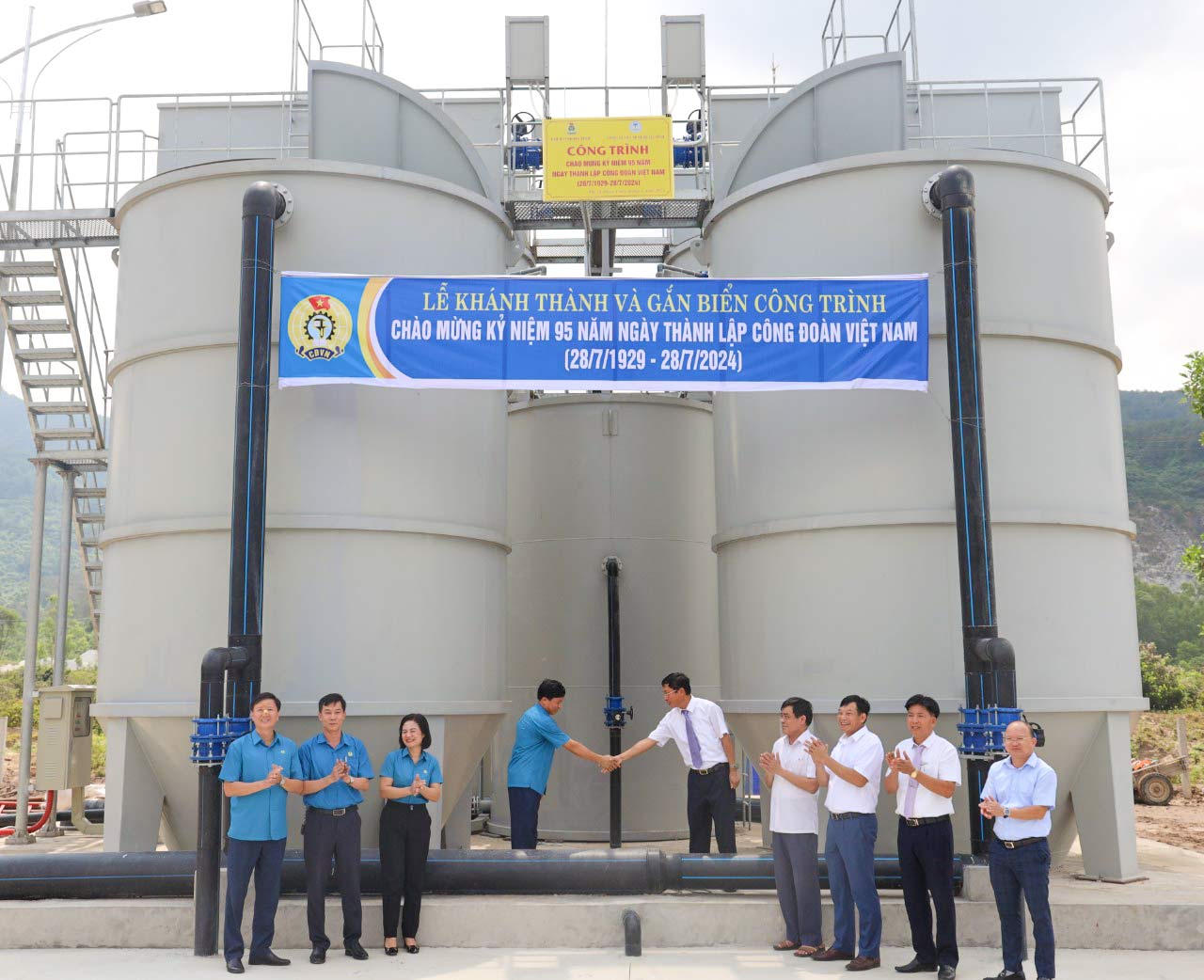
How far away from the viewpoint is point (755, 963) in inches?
321

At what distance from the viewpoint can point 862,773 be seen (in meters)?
8.00

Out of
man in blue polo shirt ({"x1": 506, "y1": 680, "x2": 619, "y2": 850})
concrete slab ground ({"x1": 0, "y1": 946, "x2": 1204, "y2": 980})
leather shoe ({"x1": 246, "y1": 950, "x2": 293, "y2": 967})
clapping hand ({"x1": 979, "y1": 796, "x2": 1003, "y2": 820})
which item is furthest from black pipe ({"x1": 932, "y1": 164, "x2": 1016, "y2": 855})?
leather shoe ({"x1": 246, "y1": 950, "x2": 293, "y2": 967})

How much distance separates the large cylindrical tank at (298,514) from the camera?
10.1m

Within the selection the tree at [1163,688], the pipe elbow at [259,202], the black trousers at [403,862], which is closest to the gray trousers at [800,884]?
the black trousers at [403,862]

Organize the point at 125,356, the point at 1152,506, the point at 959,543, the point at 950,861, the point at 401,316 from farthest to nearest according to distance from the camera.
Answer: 1. the point at 1152,506
2. the point at 125,356
3. the point at 401,316
4. the point at 959,543
5. the point at 950,861

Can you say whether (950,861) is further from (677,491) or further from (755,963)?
(677,491)

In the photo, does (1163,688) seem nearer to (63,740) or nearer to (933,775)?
(933,775)

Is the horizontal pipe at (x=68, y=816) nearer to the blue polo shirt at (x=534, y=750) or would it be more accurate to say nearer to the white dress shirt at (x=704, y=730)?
the blue polo shirt at (x=534, y=750)

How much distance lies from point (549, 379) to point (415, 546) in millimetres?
1958

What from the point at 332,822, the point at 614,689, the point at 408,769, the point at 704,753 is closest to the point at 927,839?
the point at 704,753

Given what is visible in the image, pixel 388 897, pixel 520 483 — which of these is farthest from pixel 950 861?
pixel 520 483

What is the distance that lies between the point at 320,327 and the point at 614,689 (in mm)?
5466

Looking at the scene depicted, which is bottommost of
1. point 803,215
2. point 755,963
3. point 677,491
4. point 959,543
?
point 755,963

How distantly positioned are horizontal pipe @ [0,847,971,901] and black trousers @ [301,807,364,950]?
601 mm
